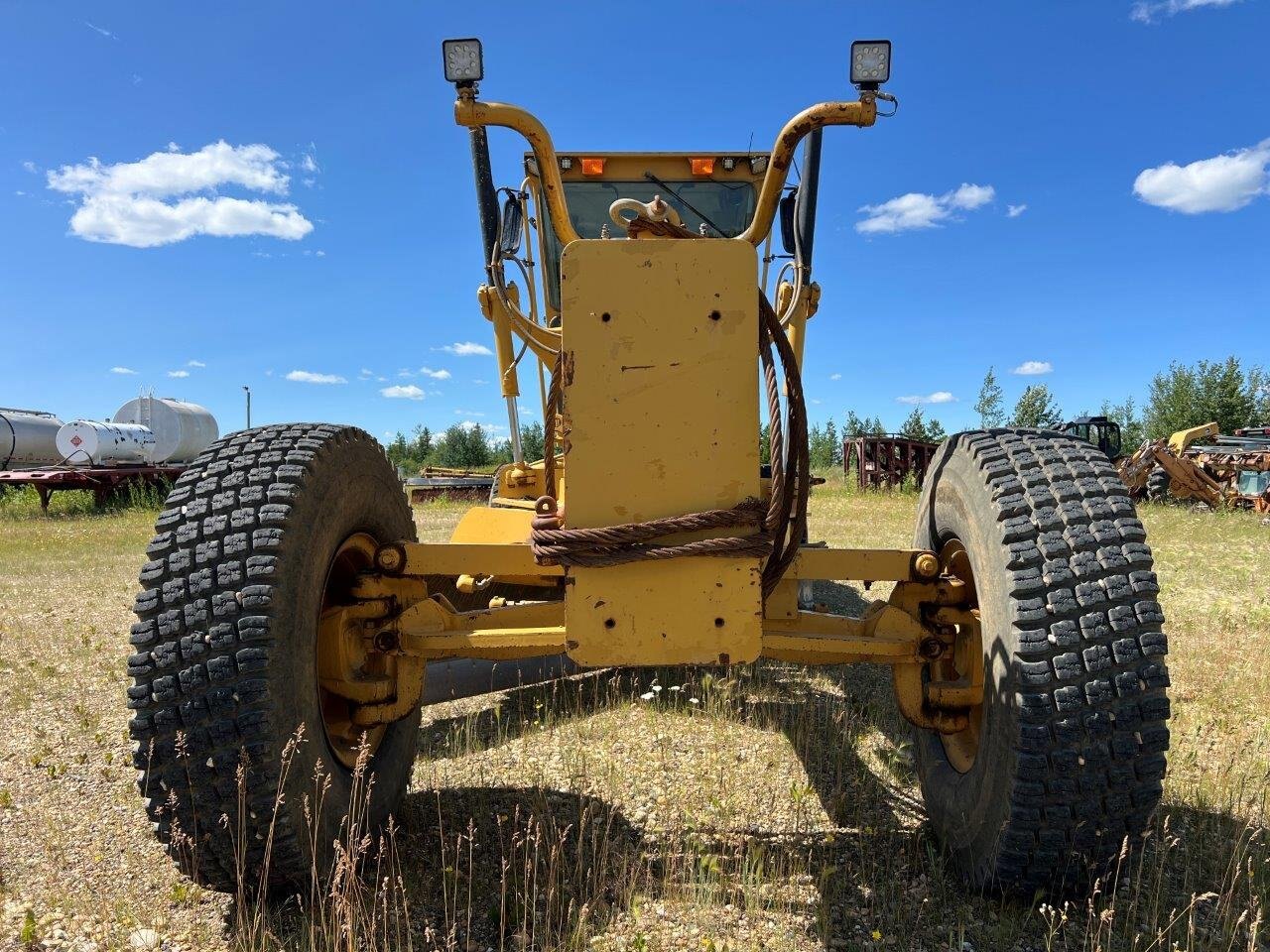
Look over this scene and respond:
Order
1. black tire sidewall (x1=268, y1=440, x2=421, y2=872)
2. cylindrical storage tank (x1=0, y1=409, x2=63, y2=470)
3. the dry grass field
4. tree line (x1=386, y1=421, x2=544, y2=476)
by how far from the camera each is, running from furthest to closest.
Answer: tree line (x1=386, y1=421, x2=544, y2=476), cylindrical storage tank (x1=0, y1=409, x2=63, y2=470), the dry grass field, black tire sidewall (x1=268, y1=440, x2=421, y2=872)

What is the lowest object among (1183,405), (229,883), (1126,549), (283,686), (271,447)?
(229,883)

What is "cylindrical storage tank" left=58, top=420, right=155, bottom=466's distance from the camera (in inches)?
774

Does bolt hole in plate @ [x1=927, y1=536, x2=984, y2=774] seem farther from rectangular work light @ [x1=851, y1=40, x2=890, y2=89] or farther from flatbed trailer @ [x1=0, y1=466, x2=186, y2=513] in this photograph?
flatbed trailer @ [x1=0, y1=466, x2=186, y2=513]

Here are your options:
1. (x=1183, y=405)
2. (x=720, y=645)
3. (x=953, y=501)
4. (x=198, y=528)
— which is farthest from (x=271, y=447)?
(x=1183, y=405)

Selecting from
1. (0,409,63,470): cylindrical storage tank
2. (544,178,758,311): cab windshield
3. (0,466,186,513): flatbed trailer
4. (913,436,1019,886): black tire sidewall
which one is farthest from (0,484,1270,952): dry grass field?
(0,409,63,470): cylindrical storage tank

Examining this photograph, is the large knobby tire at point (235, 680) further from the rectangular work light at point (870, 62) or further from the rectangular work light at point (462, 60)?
the rectangular work light at point (870, 62)

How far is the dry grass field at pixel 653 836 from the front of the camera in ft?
7.16

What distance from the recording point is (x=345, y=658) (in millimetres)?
2584

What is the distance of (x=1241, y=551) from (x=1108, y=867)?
1079 cm

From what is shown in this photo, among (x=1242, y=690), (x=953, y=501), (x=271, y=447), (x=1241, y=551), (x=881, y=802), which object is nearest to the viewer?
(x=271, y=447)

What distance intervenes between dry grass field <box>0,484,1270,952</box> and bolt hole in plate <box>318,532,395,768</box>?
0.41 meters

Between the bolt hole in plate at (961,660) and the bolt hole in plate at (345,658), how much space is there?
1.86 m

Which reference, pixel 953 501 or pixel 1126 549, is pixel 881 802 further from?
pixel 1126 549

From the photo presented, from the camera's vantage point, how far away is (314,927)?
6.84ft
